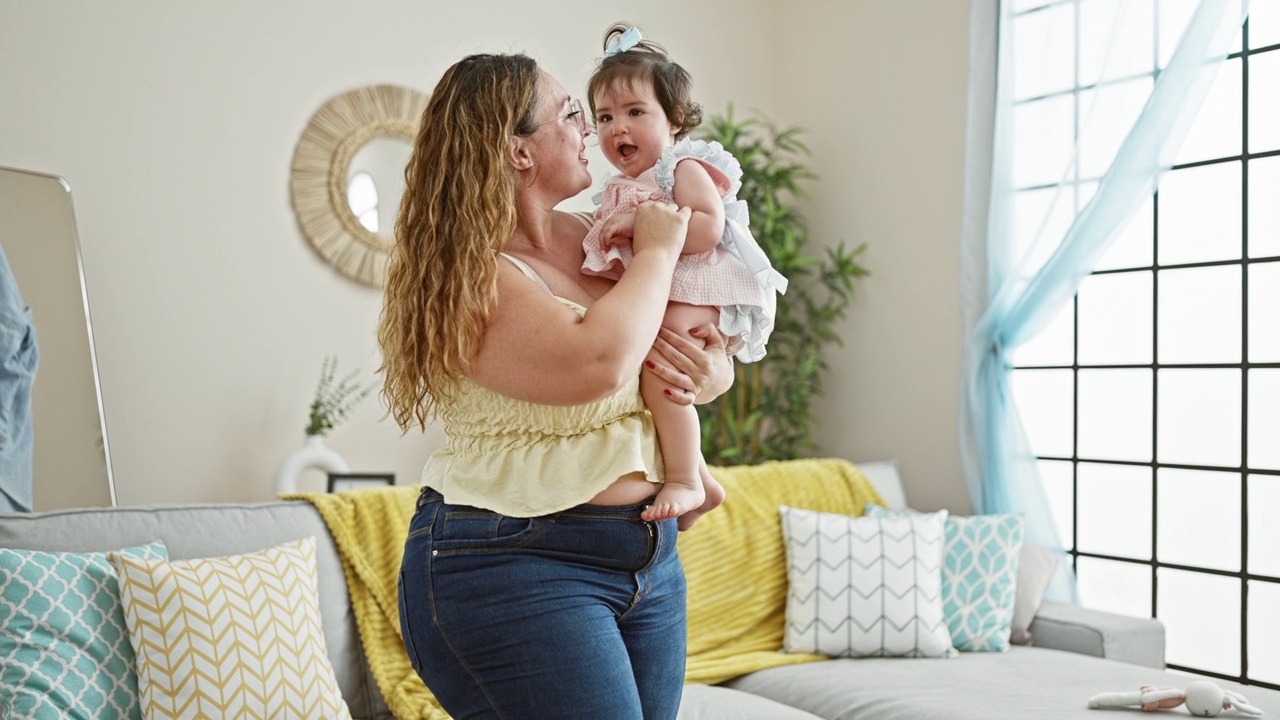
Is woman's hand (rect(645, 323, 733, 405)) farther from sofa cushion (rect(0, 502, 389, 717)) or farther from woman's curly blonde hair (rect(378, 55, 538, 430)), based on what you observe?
sofa cushion (rect(0, 502, 389, 717))

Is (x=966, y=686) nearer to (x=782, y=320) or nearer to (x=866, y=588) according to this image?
(x=866, y=588)

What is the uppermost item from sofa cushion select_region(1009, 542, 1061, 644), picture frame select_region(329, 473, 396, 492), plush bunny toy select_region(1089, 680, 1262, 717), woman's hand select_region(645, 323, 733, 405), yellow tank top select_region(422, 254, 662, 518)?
woman's hand select_region(645, 323, 733, 405)

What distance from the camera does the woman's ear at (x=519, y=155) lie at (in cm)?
123

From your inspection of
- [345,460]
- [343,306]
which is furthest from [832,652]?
[343,306]

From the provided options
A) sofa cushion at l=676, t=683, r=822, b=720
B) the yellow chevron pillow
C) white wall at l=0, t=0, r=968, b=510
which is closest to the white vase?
white wall at l=0, t=0, r=968, b=510

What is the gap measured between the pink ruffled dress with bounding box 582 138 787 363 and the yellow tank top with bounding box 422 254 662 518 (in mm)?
152

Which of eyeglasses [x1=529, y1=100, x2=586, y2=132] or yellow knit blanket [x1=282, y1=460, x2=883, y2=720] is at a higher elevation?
eyeglasses [x1=529, y1=100, x2=586, y2=132]

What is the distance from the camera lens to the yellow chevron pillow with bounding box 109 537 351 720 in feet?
6.08

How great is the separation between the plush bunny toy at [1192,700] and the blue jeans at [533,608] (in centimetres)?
141

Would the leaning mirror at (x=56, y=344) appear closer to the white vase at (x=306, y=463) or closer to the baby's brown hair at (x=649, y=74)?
the white vase at (x=306, y=463)

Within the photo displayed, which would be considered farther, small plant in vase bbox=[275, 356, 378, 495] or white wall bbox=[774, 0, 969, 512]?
white wall bbox=[774, 0, 969, 512]

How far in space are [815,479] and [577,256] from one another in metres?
1.97

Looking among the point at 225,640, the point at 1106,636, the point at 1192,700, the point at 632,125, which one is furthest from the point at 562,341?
the point at 1106,636

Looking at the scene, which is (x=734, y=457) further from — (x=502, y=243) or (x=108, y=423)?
(x=502, y=243)
